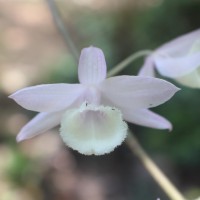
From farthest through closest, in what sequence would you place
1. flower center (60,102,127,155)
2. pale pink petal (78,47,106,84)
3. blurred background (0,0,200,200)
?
blurred background (0,0,200,200)
flower center (60,102,127,155)
pale pink petal (78,47,106,84)

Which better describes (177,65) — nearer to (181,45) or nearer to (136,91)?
(181,45)

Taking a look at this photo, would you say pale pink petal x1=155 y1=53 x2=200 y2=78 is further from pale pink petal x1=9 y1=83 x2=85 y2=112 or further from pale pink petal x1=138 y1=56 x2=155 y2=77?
pale pink petal x1=9 y1=83 x2=85 y2=112

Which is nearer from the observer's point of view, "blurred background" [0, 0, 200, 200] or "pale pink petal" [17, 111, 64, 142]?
"pale pink petal" [17, 111, 64, 142]

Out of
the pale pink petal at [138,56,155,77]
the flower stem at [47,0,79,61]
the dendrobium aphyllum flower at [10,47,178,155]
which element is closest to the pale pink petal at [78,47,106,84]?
the dendrobium aphyllum flower at [10,47,178,155]

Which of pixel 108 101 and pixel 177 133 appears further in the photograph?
pixel 177 133

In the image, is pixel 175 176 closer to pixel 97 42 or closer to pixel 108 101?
pixel 97 42

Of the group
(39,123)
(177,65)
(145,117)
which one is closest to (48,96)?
(39,123)

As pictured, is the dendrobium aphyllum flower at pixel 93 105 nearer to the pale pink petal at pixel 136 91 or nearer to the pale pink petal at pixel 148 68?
the pale pink petal at pixel 136 91

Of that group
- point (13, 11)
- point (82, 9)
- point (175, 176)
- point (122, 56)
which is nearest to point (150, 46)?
point (122, 56)
